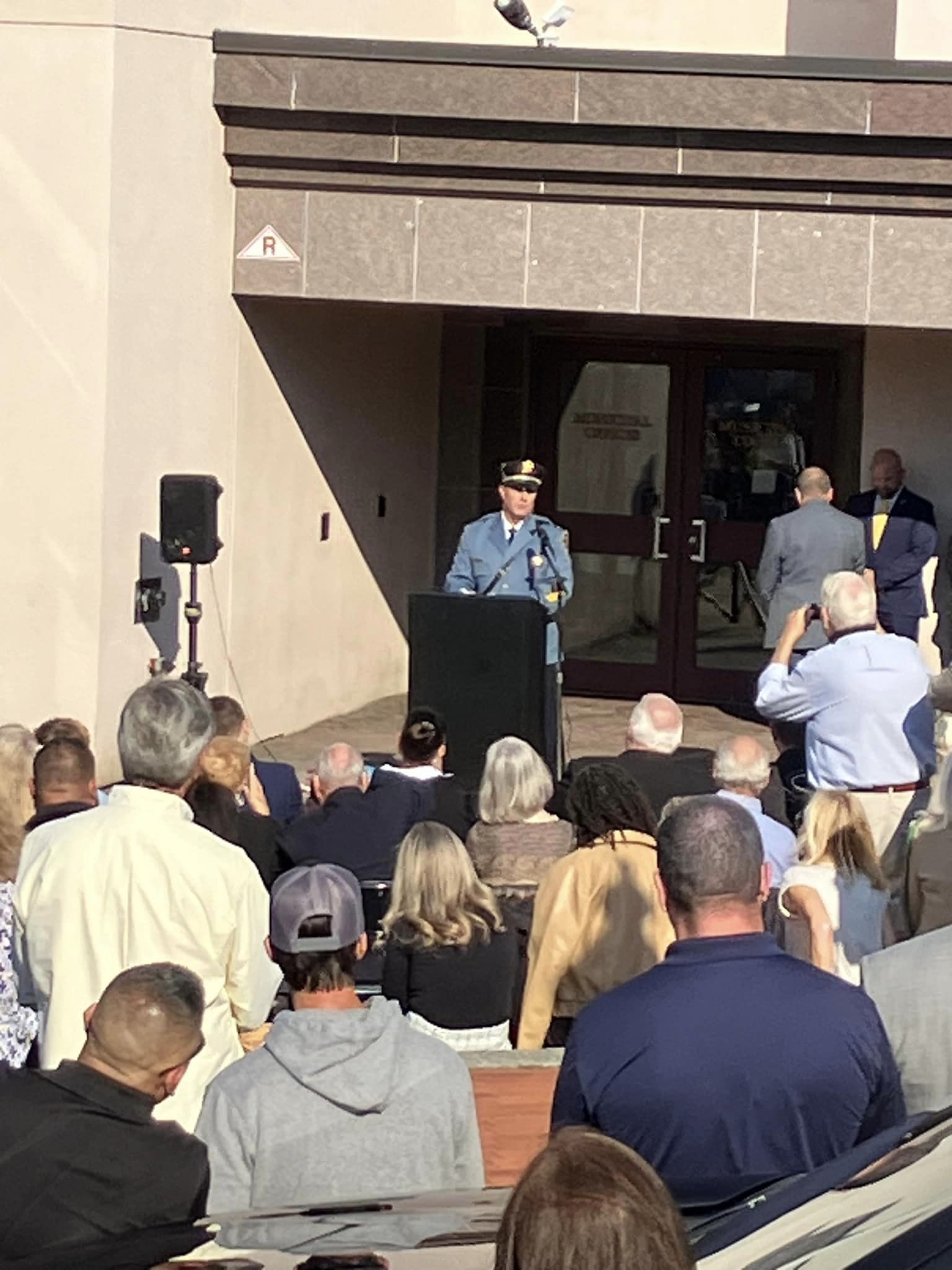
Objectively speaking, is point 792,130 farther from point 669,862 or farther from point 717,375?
point 669,862

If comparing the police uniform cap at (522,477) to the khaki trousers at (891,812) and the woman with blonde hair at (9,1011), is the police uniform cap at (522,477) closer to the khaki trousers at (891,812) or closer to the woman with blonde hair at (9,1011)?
the khaki trousers at (891,812)

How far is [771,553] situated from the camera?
11359mm

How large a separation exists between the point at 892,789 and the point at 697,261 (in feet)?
14.4

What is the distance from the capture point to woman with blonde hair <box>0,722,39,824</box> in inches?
224

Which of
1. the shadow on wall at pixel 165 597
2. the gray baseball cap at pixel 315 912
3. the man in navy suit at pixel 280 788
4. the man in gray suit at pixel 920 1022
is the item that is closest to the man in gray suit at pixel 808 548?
the shadow on wall at pixel 165 597

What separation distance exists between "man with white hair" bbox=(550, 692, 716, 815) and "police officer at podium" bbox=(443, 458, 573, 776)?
2959 mm

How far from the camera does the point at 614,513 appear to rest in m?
14.2

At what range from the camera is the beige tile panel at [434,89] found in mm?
10727

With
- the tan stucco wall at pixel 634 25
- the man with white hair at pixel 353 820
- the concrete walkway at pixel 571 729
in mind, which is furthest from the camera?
the tan stucco wall at pixel 634 25

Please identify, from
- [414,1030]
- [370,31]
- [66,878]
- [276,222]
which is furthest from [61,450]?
[414,1030]

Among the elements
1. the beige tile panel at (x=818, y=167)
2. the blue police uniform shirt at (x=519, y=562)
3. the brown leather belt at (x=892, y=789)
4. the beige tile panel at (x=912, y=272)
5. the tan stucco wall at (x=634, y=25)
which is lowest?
the brown leather belt at (x=892, y=789)

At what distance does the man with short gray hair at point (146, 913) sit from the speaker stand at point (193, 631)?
19.6 feet

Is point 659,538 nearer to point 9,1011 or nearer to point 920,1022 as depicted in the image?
point 9,1011

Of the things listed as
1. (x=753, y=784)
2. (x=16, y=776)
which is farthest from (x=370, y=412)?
(x=16, y=776)
